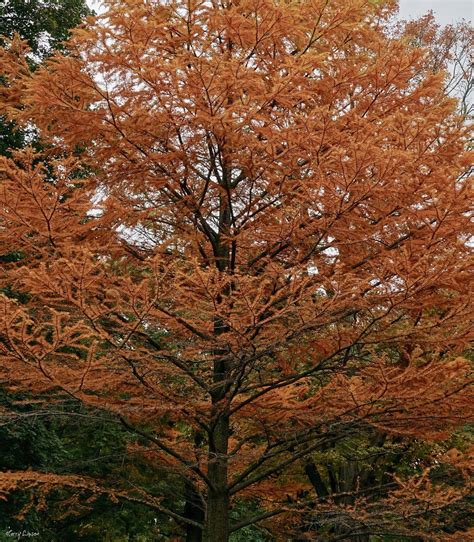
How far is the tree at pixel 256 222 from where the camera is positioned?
4422 mm

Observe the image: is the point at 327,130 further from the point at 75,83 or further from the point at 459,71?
the point at 459,71

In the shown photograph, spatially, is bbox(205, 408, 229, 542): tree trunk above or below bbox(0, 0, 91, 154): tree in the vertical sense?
below

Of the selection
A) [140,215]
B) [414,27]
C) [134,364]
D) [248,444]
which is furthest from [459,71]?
[134,364]

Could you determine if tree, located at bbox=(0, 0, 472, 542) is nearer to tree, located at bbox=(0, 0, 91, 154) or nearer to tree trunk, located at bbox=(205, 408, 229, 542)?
tree trunk, located at bbox=(205, 408, 229, 542)

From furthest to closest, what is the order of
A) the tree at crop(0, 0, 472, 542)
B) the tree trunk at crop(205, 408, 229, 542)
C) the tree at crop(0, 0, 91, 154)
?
1. the tree at crop(0, 0, 91, 154)
2. the tree trunk at crop(205, 408, 229, 542)
3. the tree at crop(0, 0, 472, 542)

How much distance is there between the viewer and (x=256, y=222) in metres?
5.92

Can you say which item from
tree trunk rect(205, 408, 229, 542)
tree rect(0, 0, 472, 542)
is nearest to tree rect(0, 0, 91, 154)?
tree rect(0, 0, 472, 542)

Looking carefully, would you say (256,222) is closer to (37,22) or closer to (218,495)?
(218,495)

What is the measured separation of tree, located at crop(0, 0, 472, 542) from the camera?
174 inches

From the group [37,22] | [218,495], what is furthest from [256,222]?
[37,22]

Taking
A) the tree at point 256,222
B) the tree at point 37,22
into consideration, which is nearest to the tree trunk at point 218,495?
the tree at point 256,222

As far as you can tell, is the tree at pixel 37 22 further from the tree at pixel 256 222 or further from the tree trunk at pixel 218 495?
the tree trunk at pixel 218 495

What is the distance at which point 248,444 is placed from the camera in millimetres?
9273

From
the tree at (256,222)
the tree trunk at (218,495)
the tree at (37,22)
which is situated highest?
the tree at (37,22)
